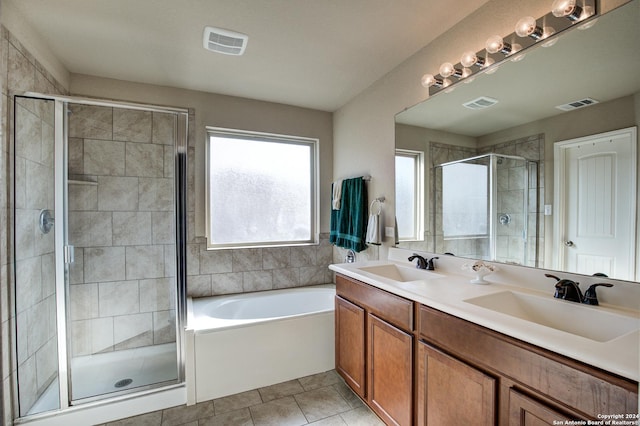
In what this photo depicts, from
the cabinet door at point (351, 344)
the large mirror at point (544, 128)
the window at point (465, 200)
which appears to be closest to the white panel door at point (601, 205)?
the large mirror at point (544, 128)

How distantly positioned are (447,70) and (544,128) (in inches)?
26.6

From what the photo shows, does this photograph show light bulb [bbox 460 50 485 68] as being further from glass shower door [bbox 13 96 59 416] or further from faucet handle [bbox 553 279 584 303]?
glass shower door [bbox 13 96 59 416]

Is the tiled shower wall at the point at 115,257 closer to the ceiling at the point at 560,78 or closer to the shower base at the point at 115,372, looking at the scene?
the shower base at the point at 115,372

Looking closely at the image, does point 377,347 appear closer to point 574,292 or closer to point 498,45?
point 574,292

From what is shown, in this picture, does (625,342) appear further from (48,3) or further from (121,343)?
(121,343)

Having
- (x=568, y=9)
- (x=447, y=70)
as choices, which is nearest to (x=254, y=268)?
(x=447, y=70)

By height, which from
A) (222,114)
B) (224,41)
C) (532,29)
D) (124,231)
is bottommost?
(124,231)

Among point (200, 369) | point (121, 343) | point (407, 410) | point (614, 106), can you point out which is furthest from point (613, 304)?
point (121, 343)

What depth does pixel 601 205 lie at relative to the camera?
1211 millimetres

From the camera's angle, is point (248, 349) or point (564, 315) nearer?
point (564, 315)

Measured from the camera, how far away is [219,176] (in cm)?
293

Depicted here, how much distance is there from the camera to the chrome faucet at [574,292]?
116cm

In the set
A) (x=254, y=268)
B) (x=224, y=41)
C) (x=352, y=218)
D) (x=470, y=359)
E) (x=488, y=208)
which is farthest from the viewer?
(x=254, y=268)

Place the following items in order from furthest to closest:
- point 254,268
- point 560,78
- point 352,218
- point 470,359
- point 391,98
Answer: point 254,268 → point 352,218 → point 391,98 → point 560,78 → point 470,359
